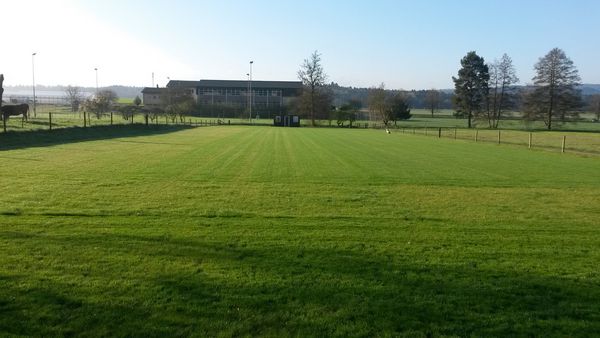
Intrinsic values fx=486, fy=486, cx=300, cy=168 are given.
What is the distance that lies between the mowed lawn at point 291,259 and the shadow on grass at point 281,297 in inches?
0.9

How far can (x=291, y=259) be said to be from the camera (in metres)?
6.87

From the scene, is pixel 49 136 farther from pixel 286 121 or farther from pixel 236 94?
pixel 236 94

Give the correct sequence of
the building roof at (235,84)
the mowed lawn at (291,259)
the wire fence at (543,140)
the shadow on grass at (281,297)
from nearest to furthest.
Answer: the shadow on grass at (281,297) < the mowed lawn at (291,259) < the wire fence at (543,140) < the building roof at (235,84)

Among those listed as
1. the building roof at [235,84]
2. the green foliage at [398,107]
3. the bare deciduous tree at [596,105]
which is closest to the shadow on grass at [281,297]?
the green foliage at [398,107]

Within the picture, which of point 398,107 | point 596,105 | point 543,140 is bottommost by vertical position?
point 543,140

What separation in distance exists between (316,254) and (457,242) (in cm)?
260

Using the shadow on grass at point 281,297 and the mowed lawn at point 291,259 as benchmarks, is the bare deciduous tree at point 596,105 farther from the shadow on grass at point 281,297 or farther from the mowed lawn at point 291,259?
the shadow on grass at point 281,297

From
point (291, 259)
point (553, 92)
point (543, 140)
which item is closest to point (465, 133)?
point (543, 140)

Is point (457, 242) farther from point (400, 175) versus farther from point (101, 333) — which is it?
point (400, 175)

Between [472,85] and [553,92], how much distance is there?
18317 millimetres

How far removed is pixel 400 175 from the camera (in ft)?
57.7

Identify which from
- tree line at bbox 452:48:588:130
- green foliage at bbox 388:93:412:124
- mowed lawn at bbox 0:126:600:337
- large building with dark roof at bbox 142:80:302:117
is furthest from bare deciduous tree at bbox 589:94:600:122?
mowed lawn at bbox 0:126:600:337

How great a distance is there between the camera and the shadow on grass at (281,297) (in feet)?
15.7

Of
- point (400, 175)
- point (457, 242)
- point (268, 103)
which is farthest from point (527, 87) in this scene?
point (457, 242)
